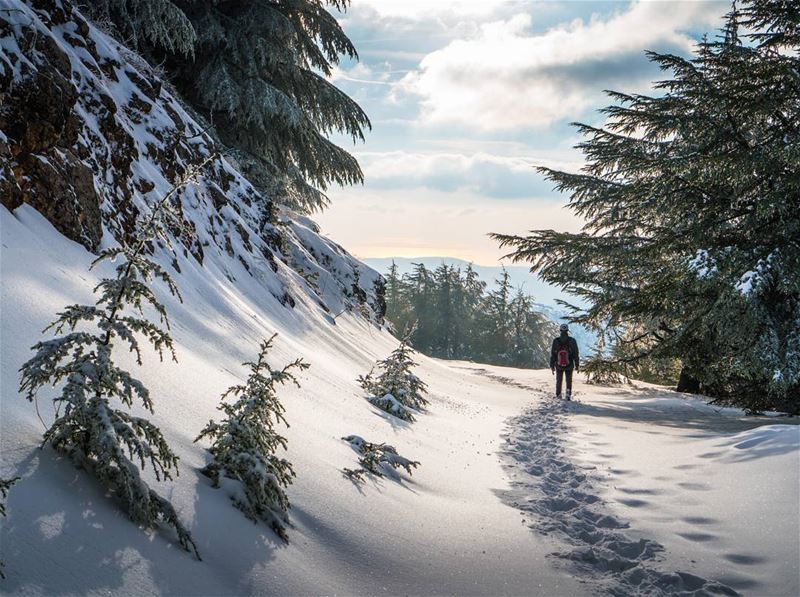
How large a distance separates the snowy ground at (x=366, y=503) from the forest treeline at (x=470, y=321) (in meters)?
48.3

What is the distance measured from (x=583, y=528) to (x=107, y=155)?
659cm

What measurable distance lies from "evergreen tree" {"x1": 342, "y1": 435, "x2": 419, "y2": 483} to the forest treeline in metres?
49.5

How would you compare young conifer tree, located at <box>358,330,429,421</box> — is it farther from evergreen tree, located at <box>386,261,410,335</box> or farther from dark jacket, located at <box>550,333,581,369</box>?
evergreen tree, located at <box>386,261,410,335</box>

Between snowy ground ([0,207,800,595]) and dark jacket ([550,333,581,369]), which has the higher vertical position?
dark jacket ([550,333,581,369])

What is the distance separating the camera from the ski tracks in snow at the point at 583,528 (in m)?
3.22

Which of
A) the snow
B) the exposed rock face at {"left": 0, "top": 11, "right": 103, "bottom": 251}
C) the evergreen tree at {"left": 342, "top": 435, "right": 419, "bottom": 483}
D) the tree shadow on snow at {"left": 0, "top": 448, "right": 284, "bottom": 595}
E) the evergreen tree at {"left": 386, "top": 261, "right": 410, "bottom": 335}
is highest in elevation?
the evergreen tree at {"left": 386, "top": 261, "right": 410, "bottom": 335}

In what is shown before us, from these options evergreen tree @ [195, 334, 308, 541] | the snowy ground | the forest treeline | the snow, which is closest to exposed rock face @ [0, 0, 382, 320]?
the snowy ground

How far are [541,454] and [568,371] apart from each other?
6622 mm

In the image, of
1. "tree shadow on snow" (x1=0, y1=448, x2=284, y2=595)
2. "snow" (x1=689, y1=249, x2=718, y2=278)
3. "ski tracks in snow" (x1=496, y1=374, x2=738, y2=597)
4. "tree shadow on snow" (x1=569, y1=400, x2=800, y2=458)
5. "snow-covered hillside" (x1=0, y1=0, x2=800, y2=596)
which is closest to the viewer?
"tree shadow on snow" (x1=0, y1=448, x2=284, y2=595)

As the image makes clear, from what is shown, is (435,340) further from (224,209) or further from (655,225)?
(224,209)

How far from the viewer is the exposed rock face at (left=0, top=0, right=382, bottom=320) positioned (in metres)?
4.44

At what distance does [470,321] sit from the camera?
6094cm

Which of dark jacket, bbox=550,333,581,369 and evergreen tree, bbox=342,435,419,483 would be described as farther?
dark jacket, bbox=550,333,581,369

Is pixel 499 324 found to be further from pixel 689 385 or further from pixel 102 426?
pixel 102 426
